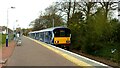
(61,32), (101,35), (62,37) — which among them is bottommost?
(62,37)

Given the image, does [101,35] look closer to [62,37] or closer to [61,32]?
[62,37]

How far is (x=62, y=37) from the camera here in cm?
4019

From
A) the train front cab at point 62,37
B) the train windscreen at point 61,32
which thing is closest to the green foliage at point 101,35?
the train front cab at point 62,37

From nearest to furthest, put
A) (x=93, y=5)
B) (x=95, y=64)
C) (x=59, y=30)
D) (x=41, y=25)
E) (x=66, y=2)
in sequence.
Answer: (x=95, y=64), (x=59, y=30), (x=93, y=5), (x=66, y=2), (x=41, y=25)

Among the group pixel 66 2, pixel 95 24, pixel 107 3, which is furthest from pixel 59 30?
pixel 66 2

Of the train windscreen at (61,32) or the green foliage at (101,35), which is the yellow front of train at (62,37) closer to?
the train windscreen at (61,32)

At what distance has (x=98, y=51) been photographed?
118 feet

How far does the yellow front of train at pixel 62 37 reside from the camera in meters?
39.7

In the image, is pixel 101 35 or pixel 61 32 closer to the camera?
pixel 101 35

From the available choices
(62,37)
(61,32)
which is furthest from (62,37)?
(61,32)

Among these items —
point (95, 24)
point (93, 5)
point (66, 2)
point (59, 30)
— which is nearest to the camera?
point (95, 24)

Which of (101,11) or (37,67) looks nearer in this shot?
(37,67)

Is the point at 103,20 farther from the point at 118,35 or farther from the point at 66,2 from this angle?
the point at 66,2

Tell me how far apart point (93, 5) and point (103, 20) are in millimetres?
14698
